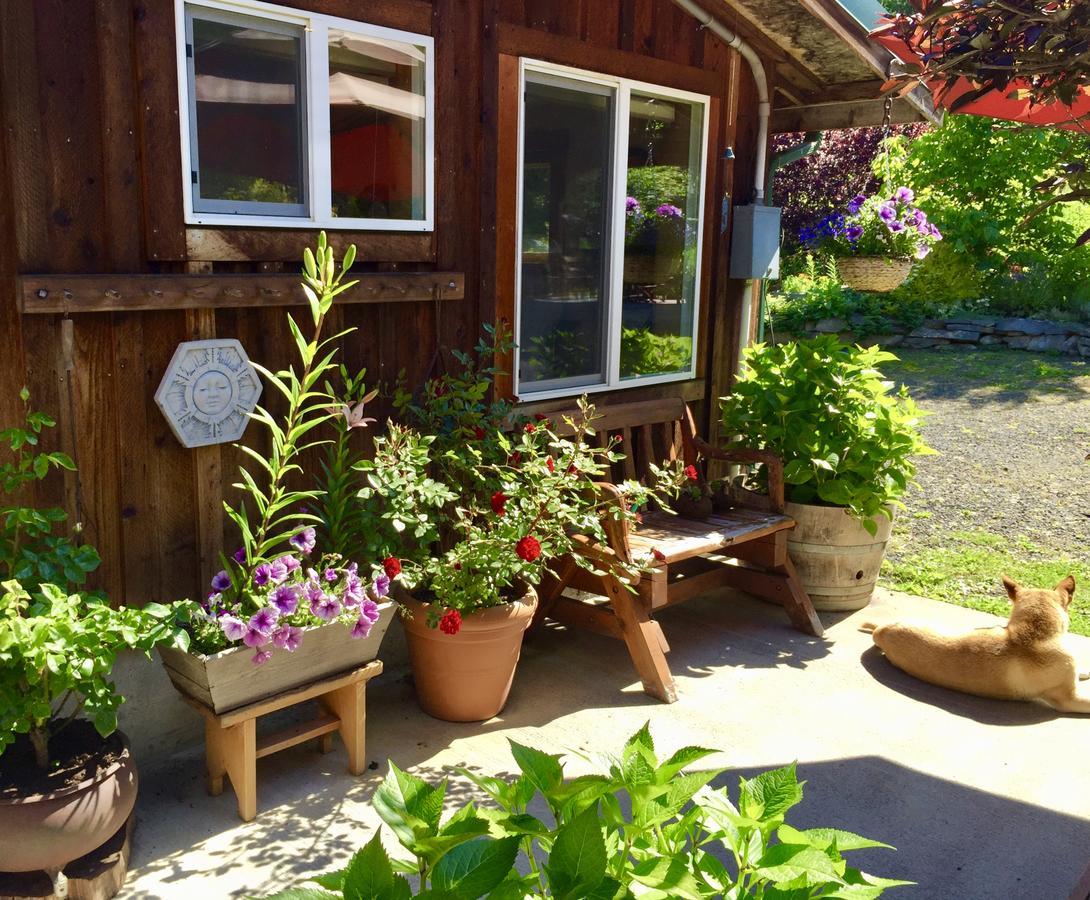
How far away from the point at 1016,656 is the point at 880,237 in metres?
2.58

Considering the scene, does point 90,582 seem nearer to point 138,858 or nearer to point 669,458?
point 138,858

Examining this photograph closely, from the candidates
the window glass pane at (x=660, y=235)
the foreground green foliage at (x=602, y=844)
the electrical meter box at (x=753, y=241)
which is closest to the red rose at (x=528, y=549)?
the window glass pane at (x=660, y=235)

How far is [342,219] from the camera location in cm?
382

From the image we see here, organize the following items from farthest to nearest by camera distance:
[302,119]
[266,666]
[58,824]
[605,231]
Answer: [605,231] < [302,119] < [266,666] < [58,824]

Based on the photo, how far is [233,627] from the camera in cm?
298

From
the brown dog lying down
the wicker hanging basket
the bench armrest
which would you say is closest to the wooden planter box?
the bench armrest

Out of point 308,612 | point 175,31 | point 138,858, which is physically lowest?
point 138,858

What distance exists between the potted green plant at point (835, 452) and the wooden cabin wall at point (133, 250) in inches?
74.7

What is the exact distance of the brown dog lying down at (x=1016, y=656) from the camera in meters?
4.07

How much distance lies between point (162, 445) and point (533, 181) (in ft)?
6.72

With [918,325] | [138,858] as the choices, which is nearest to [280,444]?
[138,858]

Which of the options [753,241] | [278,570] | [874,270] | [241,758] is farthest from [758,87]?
[241,758]

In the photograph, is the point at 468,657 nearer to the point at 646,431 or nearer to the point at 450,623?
the point at 450,623

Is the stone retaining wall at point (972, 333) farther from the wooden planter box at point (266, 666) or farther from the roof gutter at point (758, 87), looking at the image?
the wooden planter box at point (266, 666)
